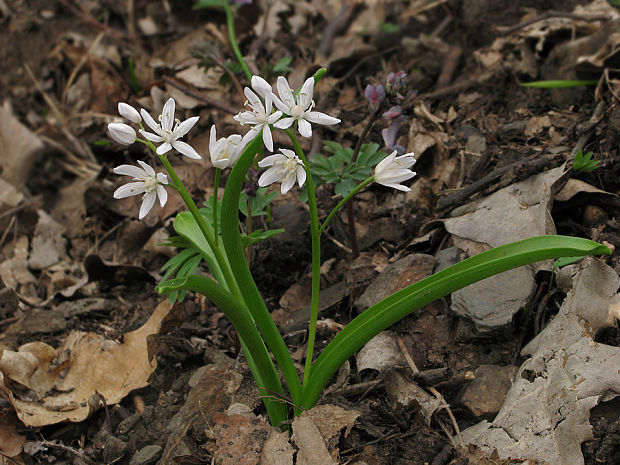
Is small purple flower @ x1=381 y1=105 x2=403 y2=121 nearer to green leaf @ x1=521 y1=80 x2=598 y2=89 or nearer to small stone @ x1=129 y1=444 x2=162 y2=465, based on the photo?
green leaf @ x1=521 y1=80 x2=598 y2=89

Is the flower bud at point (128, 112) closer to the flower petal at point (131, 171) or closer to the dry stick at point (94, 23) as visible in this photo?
the flower petal at point (131, 171)

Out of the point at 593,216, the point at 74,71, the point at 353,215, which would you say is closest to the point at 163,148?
the point at 353,215

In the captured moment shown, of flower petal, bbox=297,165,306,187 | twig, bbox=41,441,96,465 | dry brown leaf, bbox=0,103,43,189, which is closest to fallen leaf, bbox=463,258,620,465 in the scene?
flower petal, bbox=297,165,306,187

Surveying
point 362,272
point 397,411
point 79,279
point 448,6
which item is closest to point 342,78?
point 448,6

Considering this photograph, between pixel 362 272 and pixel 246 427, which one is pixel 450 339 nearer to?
pixel 362 272

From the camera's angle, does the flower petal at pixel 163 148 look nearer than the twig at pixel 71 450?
Yes

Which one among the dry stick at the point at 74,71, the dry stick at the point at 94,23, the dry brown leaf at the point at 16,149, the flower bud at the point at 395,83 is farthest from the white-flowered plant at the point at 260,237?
the dry stick at the point at 94,23

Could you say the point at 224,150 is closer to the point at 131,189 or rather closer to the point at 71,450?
the point at 131,189

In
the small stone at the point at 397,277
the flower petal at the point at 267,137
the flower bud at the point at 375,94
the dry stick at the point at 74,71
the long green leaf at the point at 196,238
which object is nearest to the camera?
the flower petal at the point at 267,137
